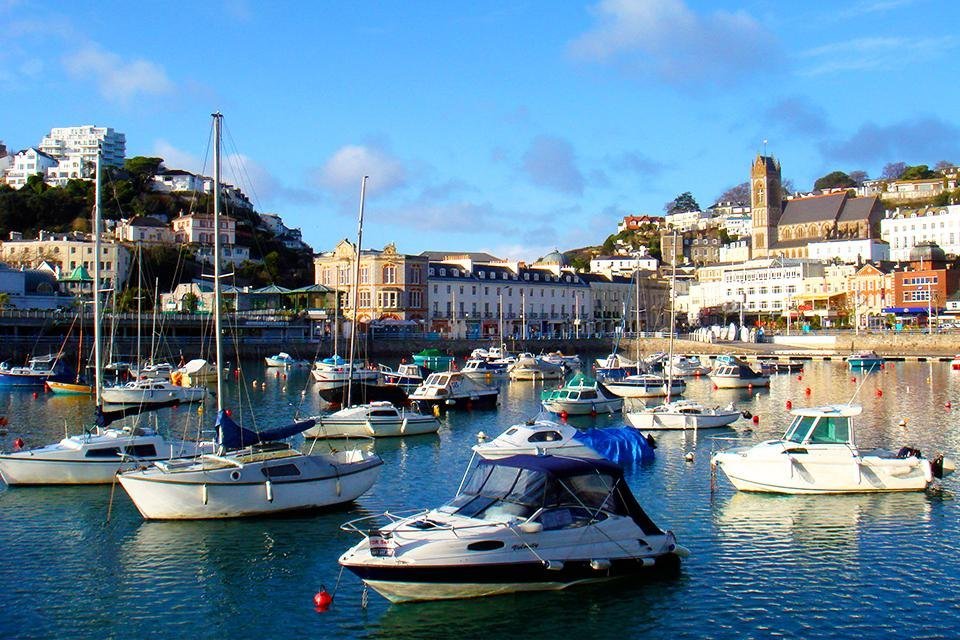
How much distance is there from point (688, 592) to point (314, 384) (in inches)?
2216

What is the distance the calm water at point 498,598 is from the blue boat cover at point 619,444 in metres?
1.48

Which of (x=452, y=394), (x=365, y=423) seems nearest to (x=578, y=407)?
(x=452, y=394)

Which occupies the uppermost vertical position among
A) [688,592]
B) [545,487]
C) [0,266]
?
[0,266]

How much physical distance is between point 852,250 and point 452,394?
5270 inches

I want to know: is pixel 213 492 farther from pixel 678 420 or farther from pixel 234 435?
pixel 678 420

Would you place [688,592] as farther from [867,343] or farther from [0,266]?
[0,266]

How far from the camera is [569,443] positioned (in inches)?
1330

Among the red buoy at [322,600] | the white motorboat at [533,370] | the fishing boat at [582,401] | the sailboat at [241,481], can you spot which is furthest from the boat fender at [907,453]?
the white motorboat at [533,370]

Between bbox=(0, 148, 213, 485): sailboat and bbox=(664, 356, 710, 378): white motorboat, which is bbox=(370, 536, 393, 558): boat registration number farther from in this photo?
bbox=(664, 356, 710, 378): white motorboat

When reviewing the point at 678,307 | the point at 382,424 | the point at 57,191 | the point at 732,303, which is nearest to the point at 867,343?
the point at 732,303

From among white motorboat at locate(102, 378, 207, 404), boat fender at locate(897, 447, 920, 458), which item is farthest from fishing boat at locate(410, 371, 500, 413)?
boat fender at locate(897, 447, 920, 458)

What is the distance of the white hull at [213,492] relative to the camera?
80.4 feet

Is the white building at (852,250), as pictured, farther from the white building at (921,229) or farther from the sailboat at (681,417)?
the sailboat at (681,417)

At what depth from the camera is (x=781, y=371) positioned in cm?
9019
